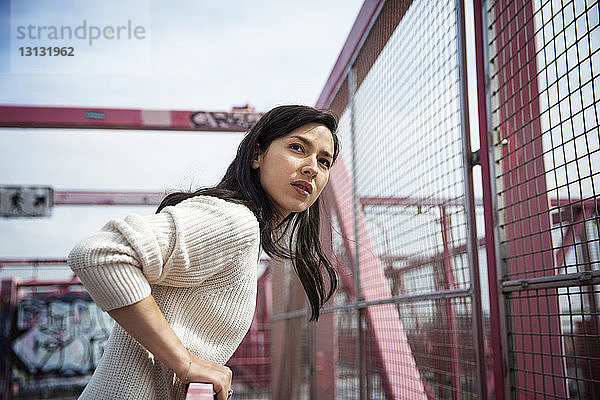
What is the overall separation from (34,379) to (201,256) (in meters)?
8.08

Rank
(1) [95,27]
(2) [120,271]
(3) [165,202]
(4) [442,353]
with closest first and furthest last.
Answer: (2) [120,271]
(3) [165,202]
(4) [442,353]
(1) [95,27]

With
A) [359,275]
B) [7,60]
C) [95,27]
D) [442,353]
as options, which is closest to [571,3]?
[442,353]

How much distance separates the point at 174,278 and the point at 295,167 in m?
0.50

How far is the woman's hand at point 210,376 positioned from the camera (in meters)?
1.19

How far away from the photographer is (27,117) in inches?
181

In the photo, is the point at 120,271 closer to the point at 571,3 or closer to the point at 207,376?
the point at 207,376

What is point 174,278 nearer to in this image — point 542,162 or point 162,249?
point 162,249

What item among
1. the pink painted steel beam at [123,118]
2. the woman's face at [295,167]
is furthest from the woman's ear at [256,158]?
the pink painted steel beam at [123,118]

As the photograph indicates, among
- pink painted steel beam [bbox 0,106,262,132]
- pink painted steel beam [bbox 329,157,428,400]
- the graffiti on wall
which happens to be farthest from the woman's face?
the graffiti on wall

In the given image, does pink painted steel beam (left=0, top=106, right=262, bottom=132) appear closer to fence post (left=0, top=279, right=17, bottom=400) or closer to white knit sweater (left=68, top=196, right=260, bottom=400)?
white knit sweater (left=68, top=196, right=260, bottom=400)

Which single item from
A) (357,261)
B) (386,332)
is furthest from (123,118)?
(386,332)

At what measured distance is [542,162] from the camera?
60.2 inches

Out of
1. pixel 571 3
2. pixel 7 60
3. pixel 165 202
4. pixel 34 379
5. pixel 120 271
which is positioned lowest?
pixel 34 379

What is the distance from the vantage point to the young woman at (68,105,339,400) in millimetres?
1122
